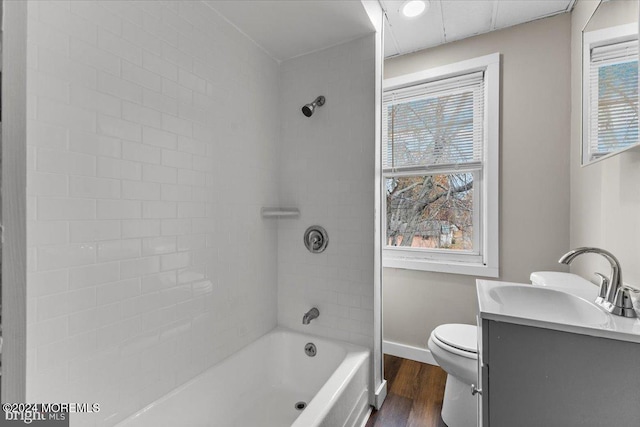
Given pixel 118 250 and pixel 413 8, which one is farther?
pixel 413 8

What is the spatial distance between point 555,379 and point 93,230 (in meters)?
1.62

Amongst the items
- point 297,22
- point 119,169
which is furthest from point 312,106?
point 119,169

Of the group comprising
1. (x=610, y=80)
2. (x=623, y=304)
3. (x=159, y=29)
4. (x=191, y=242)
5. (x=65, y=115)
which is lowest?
(x=623, y=304)

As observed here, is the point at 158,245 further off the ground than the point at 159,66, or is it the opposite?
the point at 159,66

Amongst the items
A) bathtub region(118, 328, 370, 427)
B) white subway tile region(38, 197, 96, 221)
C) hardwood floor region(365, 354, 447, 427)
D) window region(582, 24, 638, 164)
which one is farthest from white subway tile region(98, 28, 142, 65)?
hardwood floor region(365, 354, 447, 427)

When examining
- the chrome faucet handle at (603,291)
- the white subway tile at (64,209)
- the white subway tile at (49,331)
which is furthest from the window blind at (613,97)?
the white subway tile at (49,331)

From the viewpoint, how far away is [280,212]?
189 cm

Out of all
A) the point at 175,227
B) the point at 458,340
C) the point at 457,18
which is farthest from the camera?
the point at 457,18

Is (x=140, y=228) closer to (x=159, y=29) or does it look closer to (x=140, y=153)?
(x=140, y=153)

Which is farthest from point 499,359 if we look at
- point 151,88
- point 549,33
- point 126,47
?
point 549,33

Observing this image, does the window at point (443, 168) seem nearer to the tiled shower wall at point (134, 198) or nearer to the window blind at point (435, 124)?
the window blind at point (435, 124)

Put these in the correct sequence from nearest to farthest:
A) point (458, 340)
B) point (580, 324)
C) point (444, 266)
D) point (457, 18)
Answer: point (580, 324)
point (458, 340)
point (457, 18)
point (444, 266)

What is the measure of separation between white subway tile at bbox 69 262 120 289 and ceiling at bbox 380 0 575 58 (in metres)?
2.07

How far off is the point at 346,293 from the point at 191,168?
3.84ft
